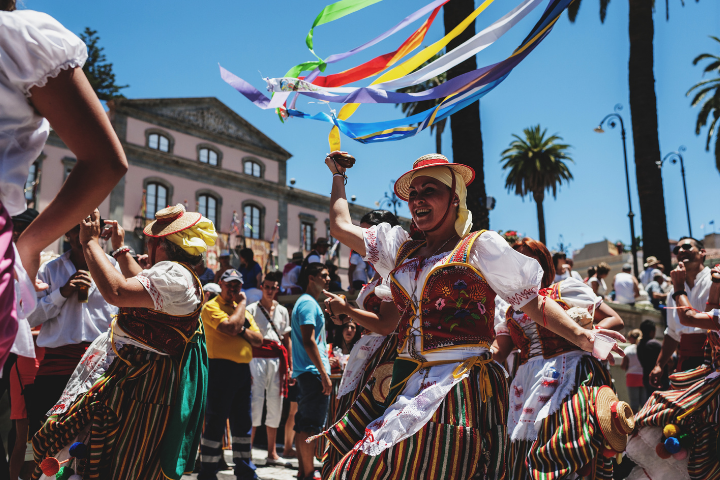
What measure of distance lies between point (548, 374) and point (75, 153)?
3.69 meters

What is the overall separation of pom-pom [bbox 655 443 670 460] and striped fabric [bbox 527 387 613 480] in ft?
2.39

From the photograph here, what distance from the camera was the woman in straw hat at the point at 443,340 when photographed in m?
2.76

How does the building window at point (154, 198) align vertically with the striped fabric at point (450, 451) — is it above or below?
above

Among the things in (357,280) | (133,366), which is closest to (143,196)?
(357,280)

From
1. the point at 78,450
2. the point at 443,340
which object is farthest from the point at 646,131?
the point at 78,450

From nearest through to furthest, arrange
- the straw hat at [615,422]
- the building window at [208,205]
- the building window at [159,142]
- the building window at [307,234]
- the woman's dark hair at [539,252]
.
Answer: the straw hat at [615,422] → the woman's dark hair at [539,252] → the building window at [159,142] → the building window at [208,205] → the building window at [307,234]

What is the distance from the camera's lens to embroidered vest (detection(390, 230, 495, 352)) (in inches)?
118

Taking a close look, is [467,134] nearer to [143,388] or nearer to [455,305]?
[455,305]

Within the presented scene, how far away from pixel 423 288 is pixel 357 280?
791 centimetres

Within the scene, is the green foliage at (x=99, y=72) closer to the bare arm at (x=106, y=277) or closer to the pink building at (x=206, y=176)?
the pink building at (x=206, y=176)

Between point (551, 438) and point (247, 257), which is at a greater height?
point (247, 257)

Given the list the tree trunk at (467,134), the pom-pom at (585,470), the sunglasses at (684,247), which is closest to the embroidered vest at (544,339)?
the pom-pom at (585,470)

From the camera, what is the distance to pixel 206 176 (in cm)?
3712

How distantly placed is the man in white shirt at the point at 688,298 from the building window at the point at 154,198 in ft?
101
